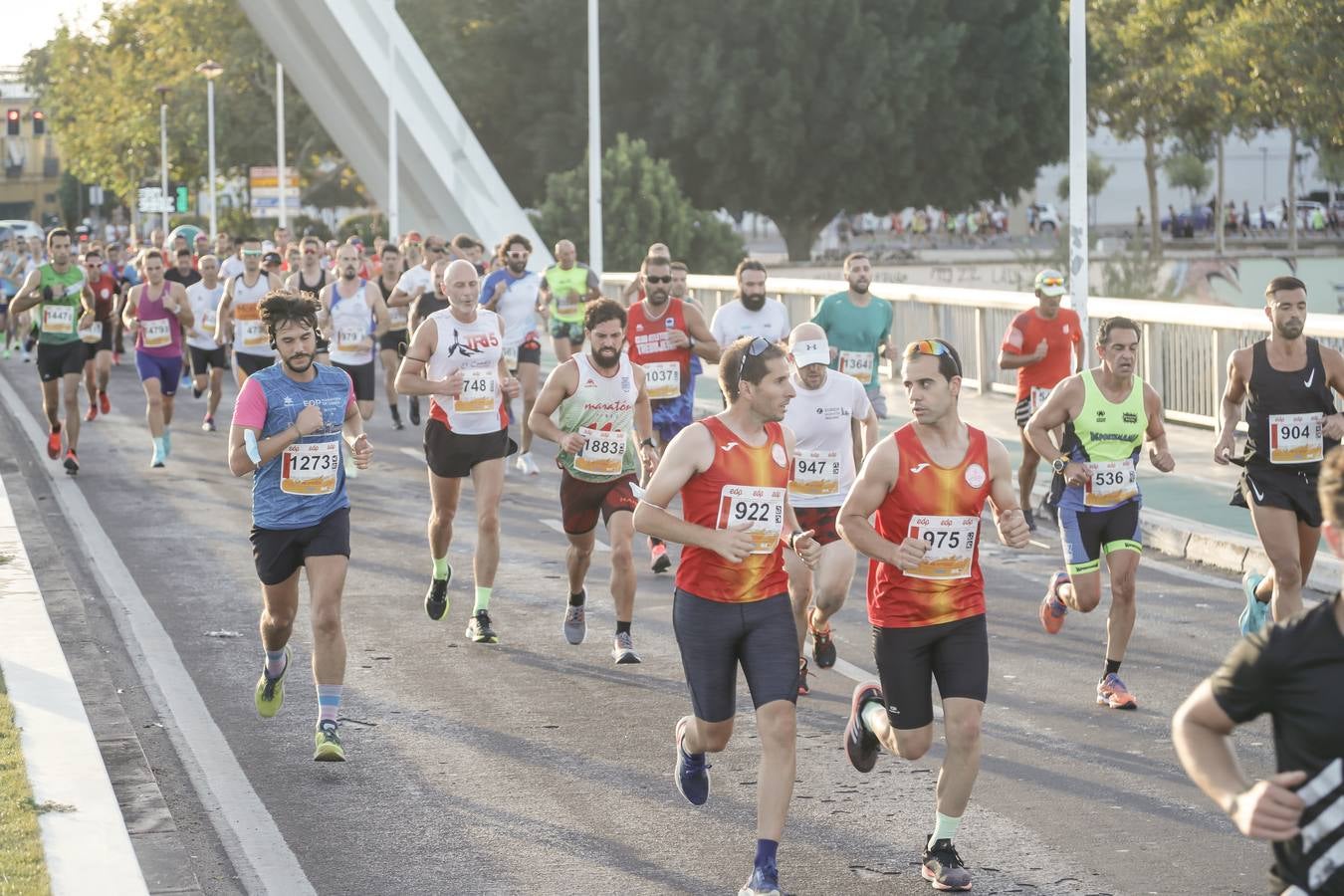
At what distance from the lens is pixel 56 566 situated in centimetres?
1330

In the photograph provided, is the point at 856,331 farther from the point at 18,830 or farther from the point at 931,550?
the point at 18,830

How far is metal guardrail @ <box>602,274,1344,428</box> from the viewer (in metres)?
19.8

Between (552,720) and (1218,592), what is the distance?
521cm

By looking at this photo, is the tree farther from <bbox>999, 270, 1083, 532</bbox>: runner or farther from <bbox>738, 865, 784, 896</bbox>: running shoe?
<bbox>738, 865, 784, 896</bbox>: running shoe

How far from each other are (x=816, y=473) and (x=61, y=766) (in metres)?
3.82

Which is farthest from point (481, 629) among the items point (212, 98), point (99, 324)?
point (212, 98)

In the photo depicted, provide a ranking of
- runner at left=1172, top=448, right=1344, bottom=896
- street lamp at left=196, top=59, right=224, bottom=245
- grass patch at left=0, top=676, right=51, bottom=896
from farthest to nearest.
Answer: street lamp at left=196, top=59, right=224, bottom=245 → grass patch at left=0, top=676, right=51, bottom=896 → runner at left=1172, top=448, right=1344, bottom=896

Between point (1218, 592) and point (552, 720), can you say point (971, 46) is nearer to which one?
point (1218, 592)

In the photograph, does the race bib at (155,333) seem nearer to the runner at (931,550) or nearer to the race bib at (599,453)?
the race bib at (599,453)

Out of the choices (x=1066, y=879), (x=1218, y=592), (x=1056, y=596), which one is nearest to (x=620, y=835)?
(x=1066, y=879)

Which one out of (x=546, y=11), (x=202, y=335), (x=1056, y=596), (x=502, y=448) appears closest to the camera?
(x=1056, y=596)

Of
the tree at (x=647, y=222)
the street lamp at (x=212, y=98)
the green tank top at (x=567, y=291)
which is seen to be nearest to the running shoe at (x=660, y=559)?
the green tank top at (x=567, y=291)

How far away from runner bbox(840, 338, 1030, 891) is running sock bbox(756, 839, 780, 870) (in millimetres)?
612

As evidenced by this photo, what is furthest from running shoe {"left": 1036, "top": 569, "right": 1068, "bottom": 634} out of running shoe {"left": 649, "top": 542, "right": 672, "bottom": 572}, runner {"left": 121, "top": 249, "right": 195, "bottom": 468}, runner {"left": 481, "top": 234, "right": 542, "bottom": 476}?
runner {"left": 121, "top": 249, "right": 195, "bottom": 468}
